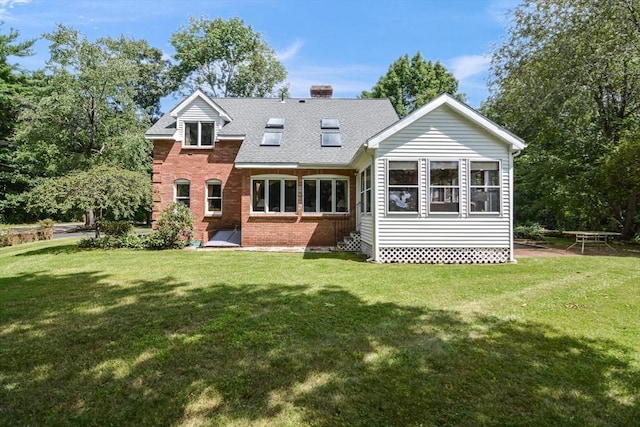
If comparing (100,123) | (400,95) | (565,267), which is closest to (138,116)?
(100,123)

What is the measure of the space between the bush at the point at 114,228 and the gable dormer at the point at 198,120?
4.39 m

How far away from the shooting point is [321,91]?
845 inches

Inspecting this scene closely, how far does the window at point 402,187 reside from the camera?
Answer: 11258 mm

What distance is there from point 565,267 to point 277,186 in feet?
34.3

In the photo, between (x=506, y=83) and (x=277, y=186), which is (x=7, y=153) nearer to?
(x=277, y=186)

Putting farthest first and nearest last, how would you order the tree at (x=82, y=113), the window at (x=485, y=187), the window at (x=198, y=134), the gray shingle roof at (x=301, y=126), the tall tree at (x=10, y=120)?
the tall tree at (x=10, y=120)
the tree at (x=82, y=113)
the window at (x=198, y=134)
the gray shingle roof at (x=301, y=126)
the window at (x=485, y=187)

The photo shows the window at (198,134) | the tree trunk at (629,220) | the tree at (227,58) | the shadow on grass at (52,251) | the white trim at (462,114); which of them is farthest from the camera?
the tree at (227,58)

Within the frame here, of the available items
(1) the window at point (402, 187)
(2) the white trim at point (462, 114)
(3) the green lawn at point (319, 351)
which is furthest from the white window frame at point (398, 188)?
(3) the green lawn at point (319, 351)

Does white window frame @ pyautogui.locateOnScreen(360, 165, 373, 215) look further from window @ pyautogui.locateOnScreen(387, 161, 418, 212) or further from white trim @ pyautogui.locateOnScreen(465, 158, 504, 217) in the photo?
white trim @ pyautogui.locateOnScreen(465, 158, 504, 217)

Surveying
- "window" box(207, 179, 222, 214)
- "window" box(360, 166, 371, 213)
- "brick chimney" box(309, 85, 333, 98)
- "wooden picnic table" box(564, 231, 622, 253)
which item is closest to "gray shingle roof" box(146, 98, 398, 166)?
"window" box(360, 166, 371, 213)

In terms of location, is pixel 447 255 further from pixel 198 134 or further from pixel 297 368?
pixel 198 134

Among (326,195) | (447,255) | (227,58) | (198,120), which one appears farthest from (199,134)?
(227,58)

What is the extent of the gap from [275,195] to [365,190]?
406 cm

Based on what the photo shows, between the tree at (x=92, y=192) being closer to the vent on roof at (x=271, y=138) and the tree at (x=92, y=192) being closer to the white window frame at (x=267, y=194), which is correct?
the white window frame at (x=267, y=194)
